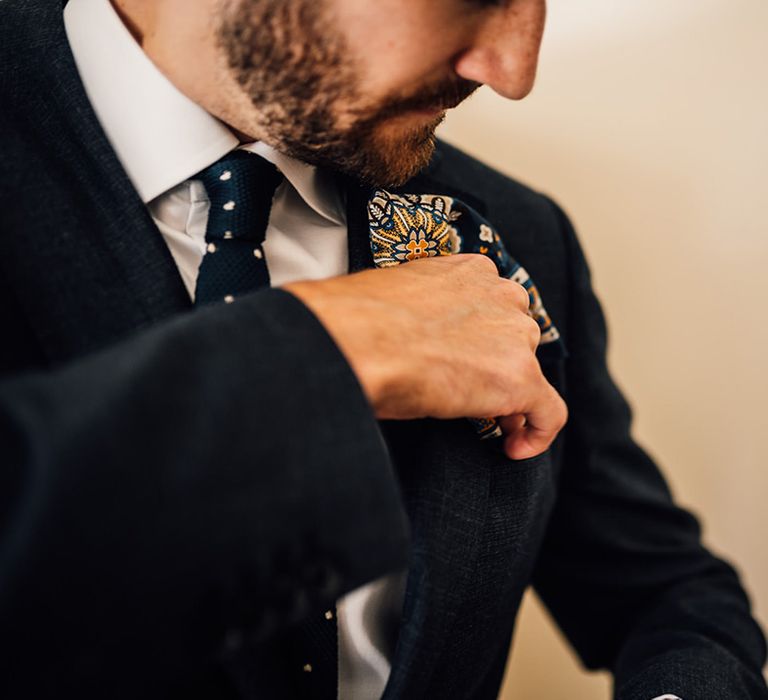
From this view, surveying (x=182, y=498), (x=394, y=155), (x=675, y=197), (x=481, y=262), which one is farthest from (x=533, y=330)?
(x=675, y=197)

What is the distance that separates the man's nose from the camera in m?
0.64

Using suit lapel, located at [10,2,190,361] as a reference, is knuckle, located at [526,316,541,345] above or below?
below

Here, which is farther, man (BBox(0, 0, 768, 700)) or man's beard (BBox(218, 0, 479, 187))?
man's beard (BBox(218, 0, 479, 187))

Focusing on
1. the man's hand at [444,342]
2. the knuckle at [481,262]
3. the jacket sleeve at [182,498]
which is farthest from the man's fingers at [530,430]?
the jacket sleeve at [182,498]

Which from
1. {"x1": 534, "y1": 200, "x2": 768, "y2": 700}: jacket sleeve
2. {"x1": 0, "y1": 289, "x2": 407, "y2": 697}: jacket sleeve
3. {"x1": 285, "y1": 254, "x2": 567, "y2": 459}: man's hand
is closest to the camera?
{"x1": 0, "y1": 289, "x2": 407, "y2": 697}: jacket sleeve

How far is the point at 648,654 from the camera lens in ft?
2.82

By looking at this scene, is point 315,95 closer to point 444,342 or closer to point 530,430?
point 444,342

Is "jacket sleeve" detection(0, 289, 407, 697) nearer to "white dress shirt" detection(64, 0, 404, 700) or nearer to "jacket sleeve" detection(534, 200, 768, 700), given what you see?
"white dress shirt" detection(64, 0, 404, 700)

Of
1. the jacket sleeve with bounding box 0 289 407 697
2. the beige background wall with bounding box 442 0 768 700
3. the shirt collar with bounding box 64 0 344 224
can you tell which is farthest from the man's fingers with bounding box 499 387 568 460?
the beige background wall with bounding box 442 0 768 700

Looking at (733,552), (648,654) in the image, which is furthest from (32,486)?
(733,552)

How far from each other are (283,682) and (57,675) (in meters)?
0.27

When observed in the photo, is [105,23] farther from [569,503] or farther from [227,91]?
A: [569,503]

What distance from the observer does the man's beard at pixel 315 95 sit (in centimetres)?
62

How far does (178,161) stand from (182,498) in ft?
1.26
